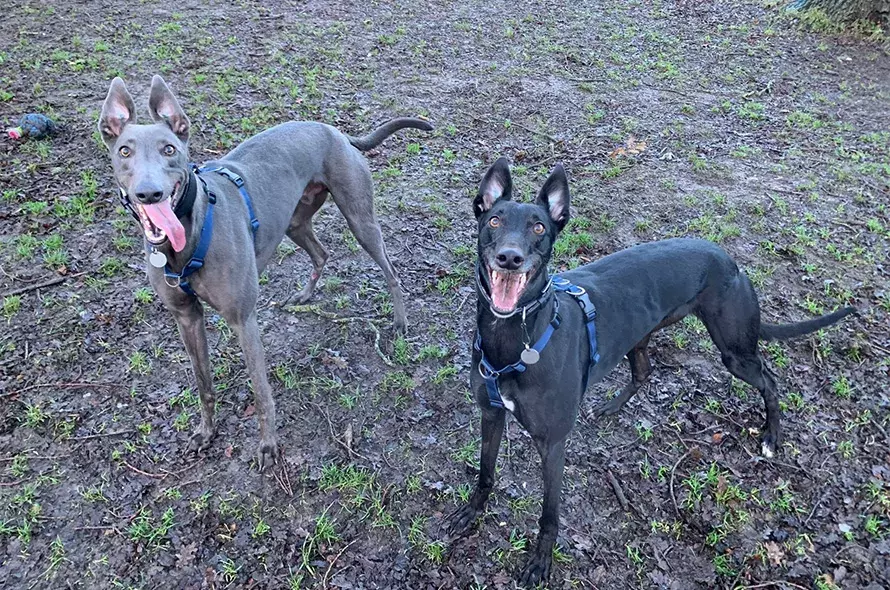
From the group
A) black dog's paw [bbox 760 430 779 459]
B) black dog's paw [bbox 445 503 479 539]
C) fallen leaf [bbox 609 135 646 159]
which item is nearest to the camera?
black dog's paw [bbox 445 503 479 539]

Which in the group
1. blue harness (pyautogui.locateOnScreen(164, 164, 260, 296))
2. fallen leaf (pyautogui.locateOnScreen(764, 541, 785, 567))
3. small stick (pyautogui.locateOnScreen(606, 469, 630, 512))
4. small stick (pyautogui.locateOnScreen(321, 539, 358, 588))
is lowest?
small stick (pyautogui.locateOnScreen(321, 539, 358, 588))

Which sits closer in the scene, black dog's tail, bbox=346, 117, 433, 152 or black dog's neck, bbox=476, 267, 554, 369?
black dog's neck, bbox=476, 267, 554, 369

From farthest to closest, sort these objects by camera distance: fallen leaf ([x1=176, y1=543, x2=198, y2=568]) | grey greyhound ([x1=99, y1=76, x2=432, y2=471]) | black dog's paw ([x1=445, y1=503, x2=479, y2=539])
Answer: black dog's paw ([x1=445, y1=503, x2=479, y2=539])
fallen leaf ([x1=176, y1=543, x2=198, y2=568])
grey greyhound ([x1=99, y1=76, x2=432, y2=471])

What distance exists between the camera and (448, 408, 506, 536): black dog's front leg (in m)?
3.37

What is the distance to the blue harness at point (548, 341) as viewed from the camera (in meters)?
2.88

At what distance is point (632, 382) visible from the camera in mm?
4324

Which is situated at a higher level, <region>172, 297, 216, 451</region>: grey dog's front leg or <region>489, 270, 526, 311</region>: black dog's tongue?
<region>489, 270, 526, 311</region>: black dog's tongue

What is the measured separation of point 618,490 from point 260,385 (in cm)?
242

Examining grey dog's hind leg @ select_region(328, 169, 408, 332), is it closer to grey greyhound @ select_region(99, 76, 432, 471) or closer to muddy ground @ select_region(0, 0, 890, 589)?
grey greyhound @ select_region(99, 76, 432, 471)

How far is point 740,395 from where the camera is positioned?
4.43 metres

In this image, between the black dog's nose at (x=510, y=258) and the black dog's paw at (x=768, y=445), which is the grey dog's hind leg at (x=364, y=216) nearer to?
the black dog's nose at (x=510, y=258)

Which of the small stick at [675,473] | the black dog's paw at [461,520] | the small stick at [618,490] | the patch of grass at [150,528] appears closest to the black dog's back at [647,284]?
the small stick at [618,490]

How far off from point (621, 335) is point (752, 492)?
1.51 m

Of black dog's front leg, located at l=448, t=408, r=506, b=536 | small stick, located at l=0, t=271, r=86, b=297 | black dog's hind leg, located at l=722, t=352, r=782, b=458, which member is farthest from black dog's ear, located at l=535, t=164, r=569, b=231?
small stick, located at l=0, t=271, r=86, b=297
